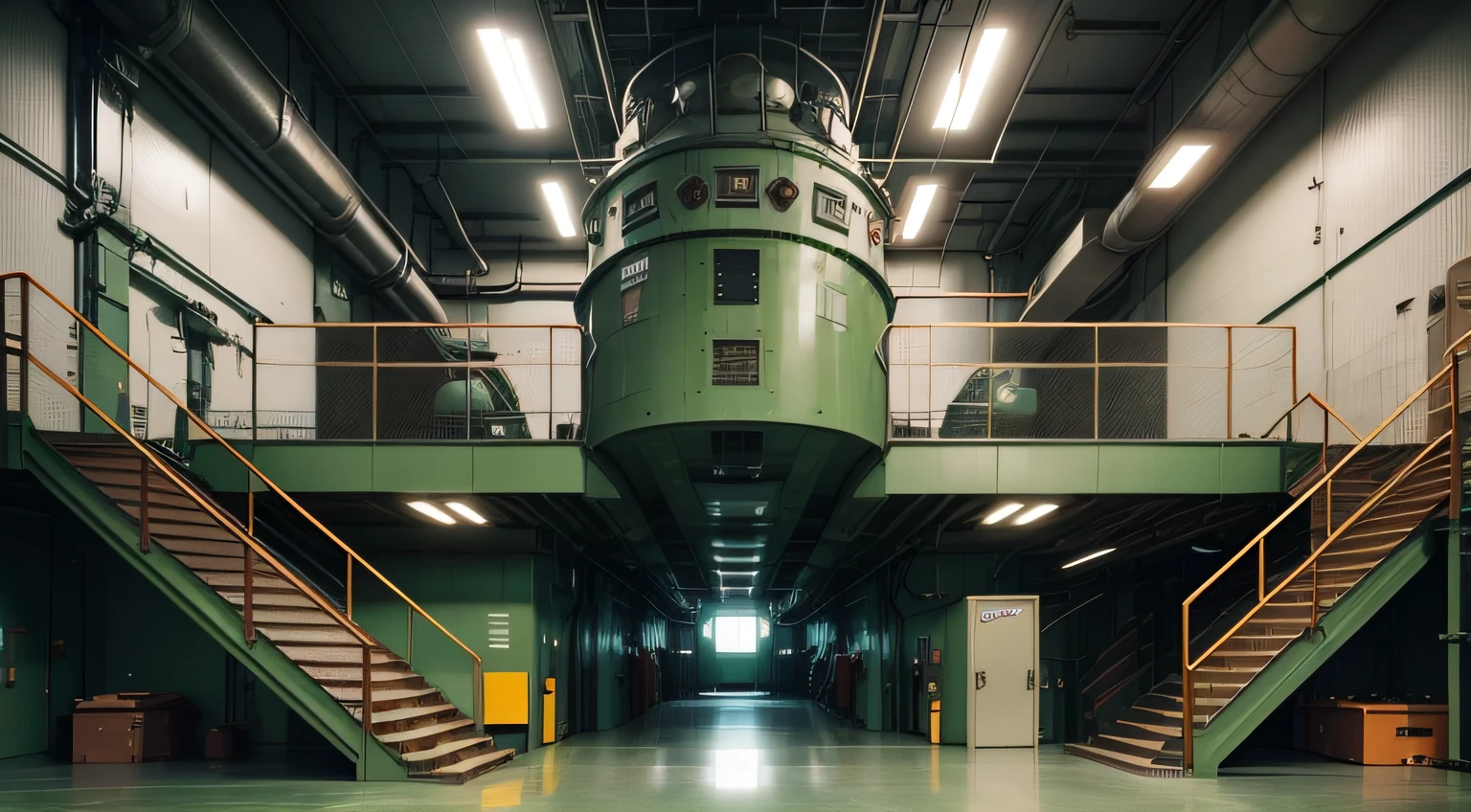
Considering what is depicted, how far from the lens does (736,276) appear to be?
12492mm

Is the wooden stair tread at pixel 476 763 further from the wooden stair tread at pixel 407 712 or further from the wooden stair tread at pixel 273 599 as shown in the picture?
the wooden stair tread at pixel 273 599

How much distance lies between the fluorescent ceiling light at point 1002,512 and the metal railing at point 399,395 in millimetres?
5571

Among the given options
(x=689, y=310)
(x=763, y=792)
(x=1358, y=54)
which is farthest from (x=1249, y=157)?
(x=763, y=792)

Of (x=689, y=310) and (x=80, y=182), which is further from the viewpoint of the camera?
(x=80, y=182)

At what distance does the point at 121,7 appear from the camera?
13.1 meters

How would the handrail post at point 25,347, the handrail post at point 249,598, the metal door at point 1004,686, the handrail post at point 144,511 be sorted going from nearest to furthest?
the handrail post at point 249,598
the handrail post at point 144,511
the handrail post at point 25,347
the metal door at point 1004,686

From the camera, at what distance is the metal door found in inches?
623

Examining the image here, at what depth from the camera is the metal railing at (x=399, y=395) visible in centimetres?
1435

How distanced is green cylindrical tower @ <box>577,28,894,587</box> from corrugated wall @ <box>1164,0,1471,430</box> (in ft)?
20.5

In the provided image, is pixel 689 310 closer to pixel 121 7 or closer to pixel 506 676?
pixel 506 676

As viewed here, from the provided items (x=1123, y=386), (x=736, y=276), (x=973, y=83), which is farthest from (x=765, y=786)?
(x=973, y=83)

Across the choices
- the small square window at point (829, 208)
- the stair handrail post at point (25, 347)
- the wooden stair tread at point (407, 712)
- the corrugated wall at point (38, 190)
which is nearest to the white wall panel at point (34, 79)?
the corrugated wall at point (38, 190)

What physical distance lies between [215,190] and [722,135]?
8848 mm

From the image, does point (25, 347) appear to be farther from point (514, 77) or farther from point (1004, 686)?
point (1004, 686)
